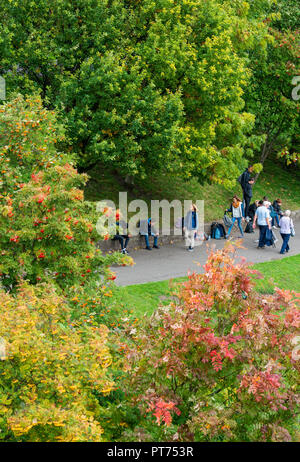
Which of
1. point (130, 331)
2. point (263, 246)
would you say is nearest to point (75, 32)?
point (263, 246)

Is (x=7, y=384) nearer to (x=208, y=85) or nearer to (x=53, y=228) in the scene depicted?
(x=53, y=228)

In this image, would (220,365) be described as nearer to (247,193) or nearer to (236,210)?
(236,210)

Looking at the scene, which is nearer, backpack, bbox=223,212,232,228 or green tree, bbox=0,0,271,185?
green tree, bbox=0,0,271,185

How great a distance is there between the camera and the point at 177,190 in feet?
73.9

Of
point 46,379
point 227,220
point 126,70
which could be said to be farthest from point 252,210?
point 46,379

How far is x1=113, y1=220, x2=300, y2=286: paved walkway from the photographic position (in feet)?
49.8

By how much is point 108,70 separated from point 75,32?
1.83 meters

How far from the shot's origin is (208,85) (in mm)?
17422

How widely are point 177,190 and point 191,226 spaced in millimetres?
5055

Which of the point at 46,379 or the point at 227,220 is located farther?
the point at 227,220

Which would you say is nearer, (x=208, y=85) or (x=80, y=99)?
(x=80, y=99)

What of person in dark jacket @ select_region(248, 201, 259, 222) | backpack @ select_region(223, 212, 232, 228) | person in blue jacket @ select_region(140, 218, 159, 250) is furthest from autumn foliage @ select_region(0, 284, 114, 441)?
person in dark jacket @ select_region(248, 201, 259, 222)

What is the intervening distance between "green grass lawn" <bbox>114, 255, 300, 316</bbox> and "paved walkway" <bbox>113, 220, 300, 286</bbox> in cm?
46

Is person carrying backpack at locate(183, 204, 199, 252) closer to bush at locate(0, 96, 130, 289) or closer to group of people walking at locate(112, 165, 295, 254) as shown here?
group of people walking at locate(112, 165, 295, 254)
